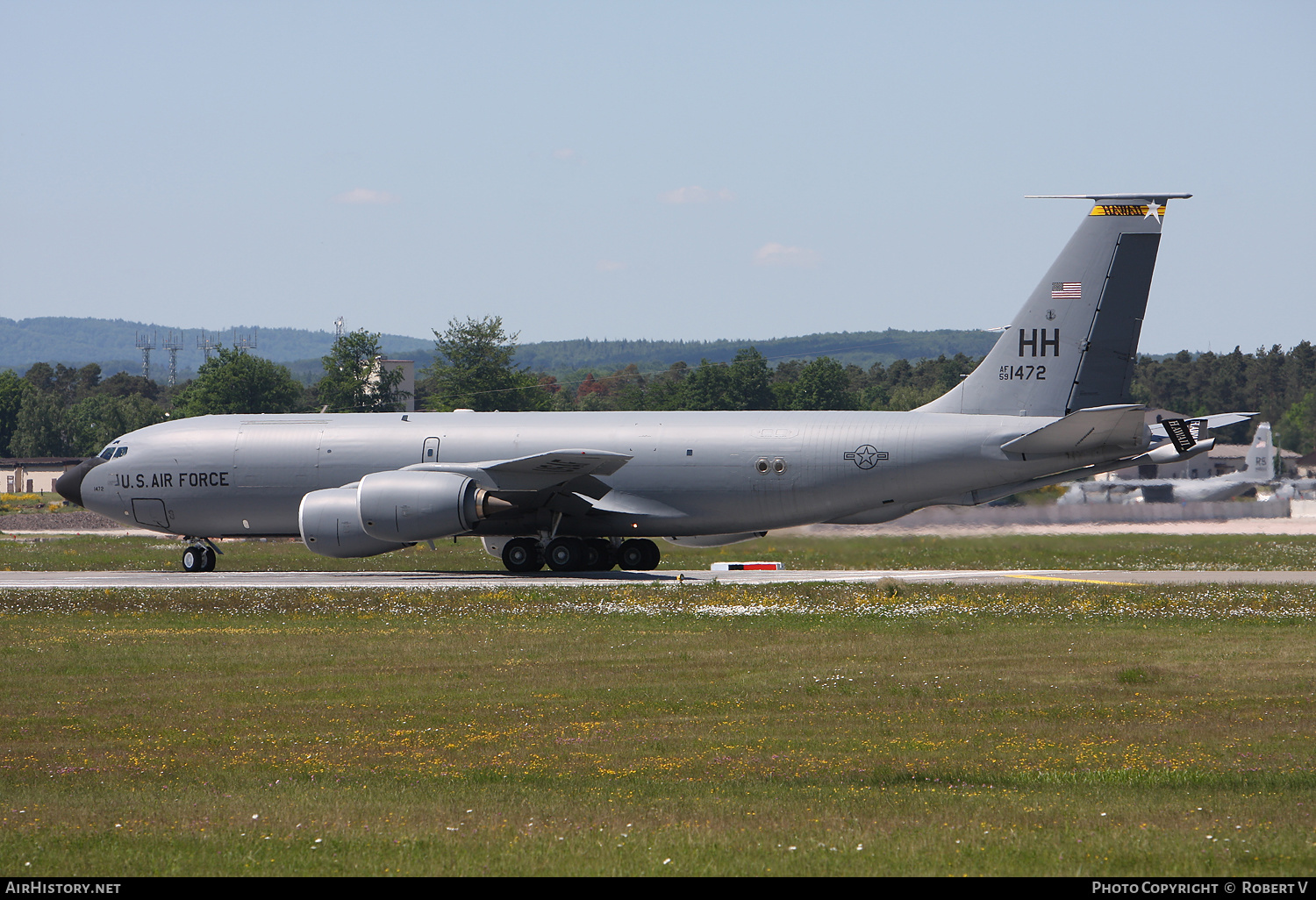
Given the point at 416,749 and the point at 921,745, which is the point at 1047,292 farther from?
the point at 416,749

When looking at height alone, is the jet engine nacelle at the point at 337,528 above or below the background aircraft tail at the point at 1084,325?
below

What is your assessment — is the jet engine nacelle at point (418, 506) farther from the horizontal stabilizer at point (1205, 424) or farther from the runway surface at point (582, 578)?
the horizontal stabilizer at point (1205, 424)

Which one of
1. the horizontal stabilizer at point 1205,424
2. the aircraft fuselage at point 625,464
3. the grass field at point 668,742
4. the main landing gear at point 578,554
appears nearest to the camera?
the grass field at point 668,742

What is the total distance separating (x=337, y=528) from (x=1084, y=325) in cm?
1743

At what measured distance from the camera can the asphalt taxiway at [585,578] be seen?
28.1 meters

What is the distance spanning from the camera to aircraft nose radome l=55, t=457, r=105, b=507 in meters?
34.0

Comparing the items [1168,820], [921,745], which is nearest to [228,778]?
[921,745]

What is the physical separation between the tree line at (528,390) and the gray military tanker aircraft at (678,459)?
43.1 metres

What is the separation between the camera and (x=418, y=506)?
94.7 ft

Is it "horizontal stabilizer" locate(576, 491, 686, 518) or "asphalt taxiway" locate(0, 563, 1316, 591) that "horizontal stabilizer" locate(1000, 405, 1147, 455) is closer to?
"asphalt taxiway" locate(0, 563, 1316, 591)

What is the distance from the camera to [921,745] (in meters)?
12.0

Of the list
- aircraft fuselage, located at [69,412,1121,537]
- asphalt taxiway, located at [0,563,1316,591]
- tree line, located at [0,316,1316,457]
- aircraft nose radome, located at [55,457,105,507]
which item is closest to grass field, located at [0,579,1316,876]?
asphalt taxiway, located at [0,563,1316,591]

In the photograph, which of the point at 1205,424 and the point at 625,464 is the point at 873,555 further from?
the point at 1205,424

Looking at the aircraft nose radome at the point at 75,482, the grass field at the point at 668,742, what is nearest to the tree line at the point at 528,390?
the aircraft nose radome at the point at 75,482
